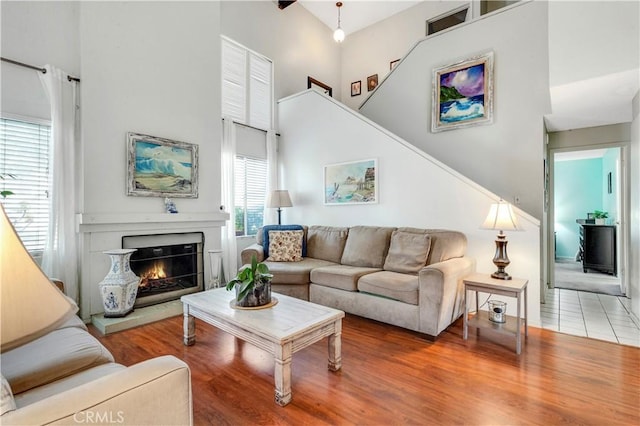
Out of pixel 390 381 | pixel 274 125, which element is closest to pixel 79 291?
pixel 390 381

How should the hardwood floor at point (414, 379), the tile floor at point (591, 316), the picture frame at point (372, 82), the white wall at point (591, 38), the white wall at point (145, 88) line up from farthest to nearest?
the picture frame at point (372, 82)
the white wall at point (145, 88)
the tile floor at point (591, 316)
the white wall at point (591, 38)
the hardwood floor at point (414, 379)

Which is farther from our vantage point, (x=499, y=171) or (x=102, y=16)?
(x=499, y=171)

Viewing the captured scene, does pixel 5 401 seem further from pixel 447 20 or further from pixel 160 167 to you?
pixel 447 20

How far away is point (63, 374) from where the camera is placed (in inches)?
54.2

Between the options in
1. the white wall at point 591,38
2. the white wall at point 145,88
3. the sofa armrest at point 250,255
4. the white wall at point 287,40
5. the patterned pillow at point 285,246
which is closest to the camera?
the white wall at point 591,38

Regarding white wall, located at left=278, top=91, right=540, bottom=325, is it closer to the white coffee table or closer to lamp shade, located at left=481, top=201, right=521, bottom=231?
lamp shade, located at left=481, top=201, right=521, bottom=231

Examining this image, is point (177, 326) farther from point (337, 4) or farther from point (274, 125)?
point (337, 4)

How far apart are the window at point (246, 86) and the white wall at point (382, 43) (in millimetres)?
2153

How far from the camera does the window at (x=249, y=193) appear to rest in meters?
4.95

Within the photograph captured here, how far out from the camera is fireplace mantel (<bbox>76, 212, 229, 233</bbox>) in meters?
3.18

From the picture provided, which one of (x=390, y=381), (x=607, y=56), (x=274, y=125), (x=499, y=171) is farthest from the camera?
(x=274, y=125)

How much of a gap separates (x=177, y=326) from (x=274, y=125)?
367 cm

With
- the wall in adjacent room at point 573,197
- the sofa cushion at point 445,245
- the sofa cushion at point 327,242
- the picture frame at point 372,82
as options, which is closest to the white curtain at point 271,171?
the sofa cushion at point 327,242

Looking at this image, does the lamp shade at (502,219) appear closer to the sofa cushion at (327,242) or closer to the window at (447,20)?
the sofa cushion at (327,242)
